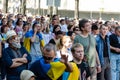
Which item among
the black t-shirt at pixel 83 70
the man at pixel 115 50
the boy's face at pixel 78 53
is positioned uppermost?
the boy's face at pixel 78 53

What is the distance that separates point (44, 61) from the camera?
684 cm

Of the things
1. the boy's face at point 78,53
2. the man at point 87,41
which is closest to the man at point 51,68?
the boy's face at point 78,53

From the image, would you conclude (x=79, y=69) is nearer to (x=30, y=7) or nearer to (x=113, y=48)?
(x=113, y=48)

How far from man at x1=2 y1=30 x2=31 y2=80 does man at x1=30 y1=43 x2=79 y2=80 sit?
118 centimetres

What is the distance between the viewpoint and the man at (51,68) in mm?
6648

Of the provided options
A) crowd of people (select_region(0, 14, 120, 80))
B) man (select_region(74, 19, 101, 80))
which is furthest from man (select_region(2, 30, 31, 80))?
man (select_region(74, 19, 101, 80))

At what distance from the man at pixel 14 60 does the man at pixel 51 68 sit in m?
1.18

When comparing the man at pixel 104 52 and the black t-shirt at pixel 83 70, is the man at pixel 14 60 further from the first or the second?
the man at pixel 104 52

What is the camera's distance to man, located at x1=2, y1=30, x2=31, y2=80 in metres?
8.02

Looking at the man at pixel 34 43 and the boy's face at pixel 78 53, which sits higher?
the boy's face at pixel 78 53

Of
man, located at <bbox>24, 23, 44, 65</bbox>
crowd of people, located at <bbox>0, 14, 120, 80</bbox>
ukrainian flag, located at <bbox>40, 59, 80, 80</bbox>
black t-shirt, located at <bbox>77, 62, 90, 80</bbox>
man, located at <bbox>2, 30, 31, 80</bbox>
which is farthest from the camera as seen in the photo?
man, located at <bbox>24, 23, 44, 65</bbox>

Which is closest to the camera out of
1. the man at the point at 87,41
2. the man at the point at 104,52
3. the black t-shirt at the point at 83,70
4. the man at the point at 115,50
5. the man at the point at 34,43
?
the black t-shirt at the point at 83,70

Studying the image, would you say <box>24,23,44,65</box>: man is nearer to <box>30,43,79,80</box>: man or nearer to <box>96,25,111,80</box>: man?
<box>96,25,111,80</box>: man

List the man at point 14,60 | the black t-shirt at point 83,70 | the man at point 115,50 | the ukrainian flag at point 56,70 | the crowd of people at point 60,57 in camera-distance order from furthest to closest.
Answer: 1. the man at point 115,50
2. the man at point 14,60
3. the black t-shirt at point 83,70
4. the crowd of people at point 60,57
5. the ukrainian flag at point 56,70
